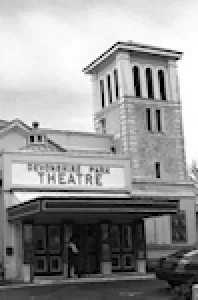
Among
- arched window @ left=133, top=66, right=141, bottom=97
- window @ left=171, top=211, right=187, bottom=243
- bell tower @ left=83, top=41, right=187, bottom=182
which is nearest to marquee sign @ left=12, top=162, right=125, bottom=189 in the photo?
window @ left=171, top=211, right=187, bottom=243

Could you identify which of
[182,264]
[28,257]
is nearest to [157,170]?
[28,257]

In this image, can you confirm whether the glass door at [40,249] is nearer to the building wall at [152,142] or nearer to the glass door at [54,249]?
the glass door at [54,249]

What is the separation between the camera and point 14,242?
84.5ft

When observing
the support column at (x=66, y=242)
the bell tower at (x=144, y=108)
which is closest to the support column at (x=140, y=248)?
the support column at (x=66, y=242)

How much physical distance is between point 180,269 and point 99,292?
296 cm

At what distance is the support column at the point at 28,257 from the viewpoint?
82.1ft

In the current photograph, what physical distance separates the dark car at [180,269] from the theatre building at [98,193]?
5.42 metres

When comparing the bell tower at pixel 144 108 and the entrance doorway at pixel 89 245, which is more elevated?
the bell tower at pixel 144 108

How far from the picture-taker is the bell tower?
40.4 m

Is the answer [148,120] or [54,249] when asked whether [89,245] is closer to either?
[54,249]

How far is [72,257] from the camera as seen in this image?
25312 millimetres

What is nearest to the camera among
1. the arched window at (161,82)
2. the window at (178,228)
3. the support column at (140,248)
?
the support column at (140,248)

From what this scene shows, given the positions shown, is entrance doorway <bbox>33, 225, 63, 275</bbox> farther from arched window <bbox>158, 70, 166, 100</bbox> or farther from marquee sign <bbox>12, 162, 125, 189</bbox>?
arched window <bbox>158, 70, 166, 100</bbox>

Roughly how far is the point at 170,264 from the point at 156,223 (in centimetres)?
1445
